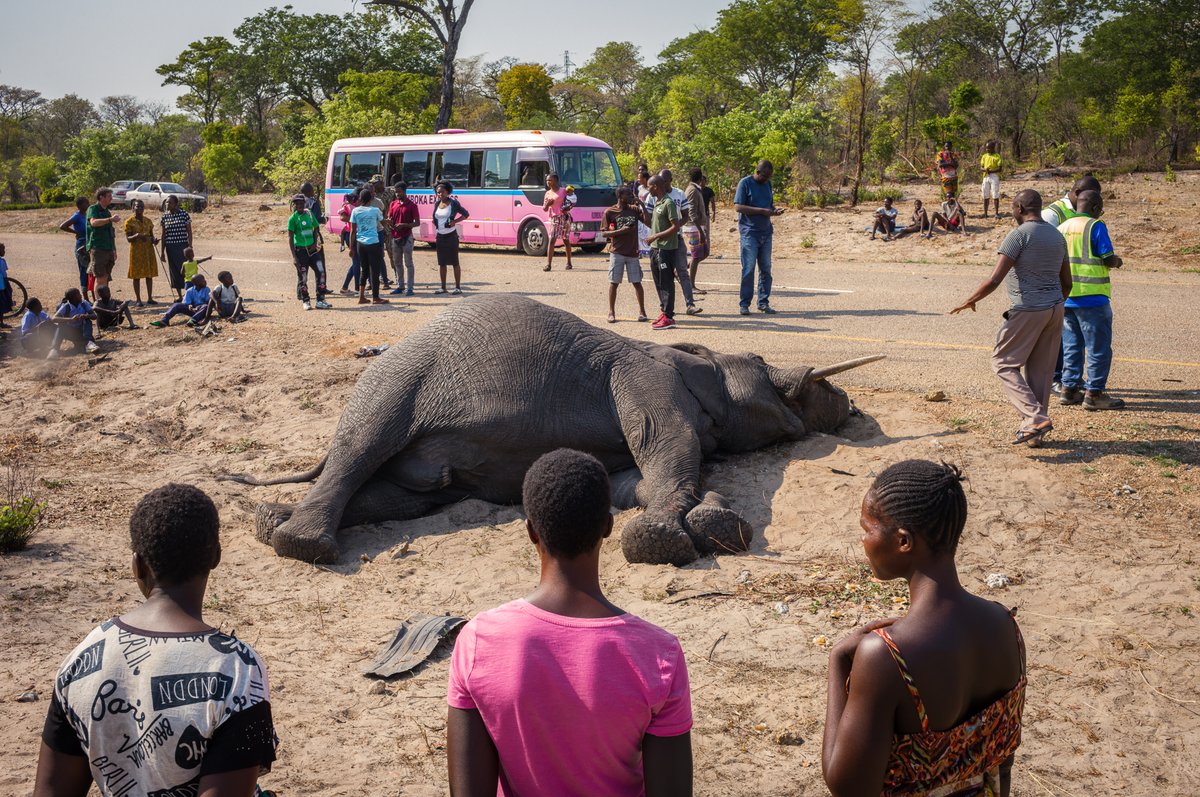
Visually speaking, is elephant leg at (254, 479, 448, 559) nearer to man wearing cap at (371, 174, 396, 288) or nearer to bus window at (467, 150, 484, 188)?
man wearing cap at (371, 174, 396, 288)

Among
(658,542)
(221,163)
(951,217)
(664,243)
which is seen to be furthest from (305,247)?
(221,163)

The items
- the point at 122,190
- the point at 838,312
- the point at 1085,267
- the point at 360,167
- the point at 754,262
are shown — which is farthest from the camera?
the point at 122,190

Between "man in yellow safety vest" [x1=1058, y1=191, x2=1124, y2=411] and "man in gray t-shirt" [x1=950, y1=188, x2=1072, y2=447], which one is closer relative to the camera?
"man in gray t-shirt" [x1=950, y1=188, x2=1072, y2=447]

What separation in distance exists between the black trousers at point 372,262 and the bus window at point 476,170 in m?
7.15

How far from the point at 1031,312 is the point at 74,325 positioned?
10.9 metres

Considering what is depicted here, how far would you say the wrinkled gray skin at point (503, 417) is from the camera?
7.07 meters

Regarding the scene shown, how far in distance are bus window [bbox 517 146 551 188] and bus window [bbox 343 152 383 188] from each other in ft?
14.7

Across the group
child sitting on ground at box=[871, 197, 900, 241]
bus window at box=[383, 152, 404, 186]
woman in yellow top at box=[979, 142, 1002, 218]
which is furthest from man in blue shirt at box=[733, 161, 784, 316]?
bus window at box=[383, 152, 404, 186]

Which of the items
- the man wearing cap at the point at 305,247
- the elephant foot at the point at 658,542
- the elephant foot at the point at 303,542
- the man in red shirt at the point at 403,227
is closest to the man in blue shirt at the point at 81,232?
the man wearing cap at the point at 305,247

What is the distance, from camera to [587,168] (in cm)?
2177

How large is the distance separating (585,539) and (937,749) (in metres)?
0.95

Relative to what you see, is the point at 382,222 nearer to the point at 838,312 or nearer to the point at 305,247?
the point at 305,247

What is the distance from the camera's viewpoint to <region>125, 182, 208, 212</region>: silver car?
36.2m

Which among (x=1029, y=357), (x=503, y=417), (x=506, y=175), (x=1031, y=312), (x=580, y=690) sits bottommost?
(x=503, y=417)
